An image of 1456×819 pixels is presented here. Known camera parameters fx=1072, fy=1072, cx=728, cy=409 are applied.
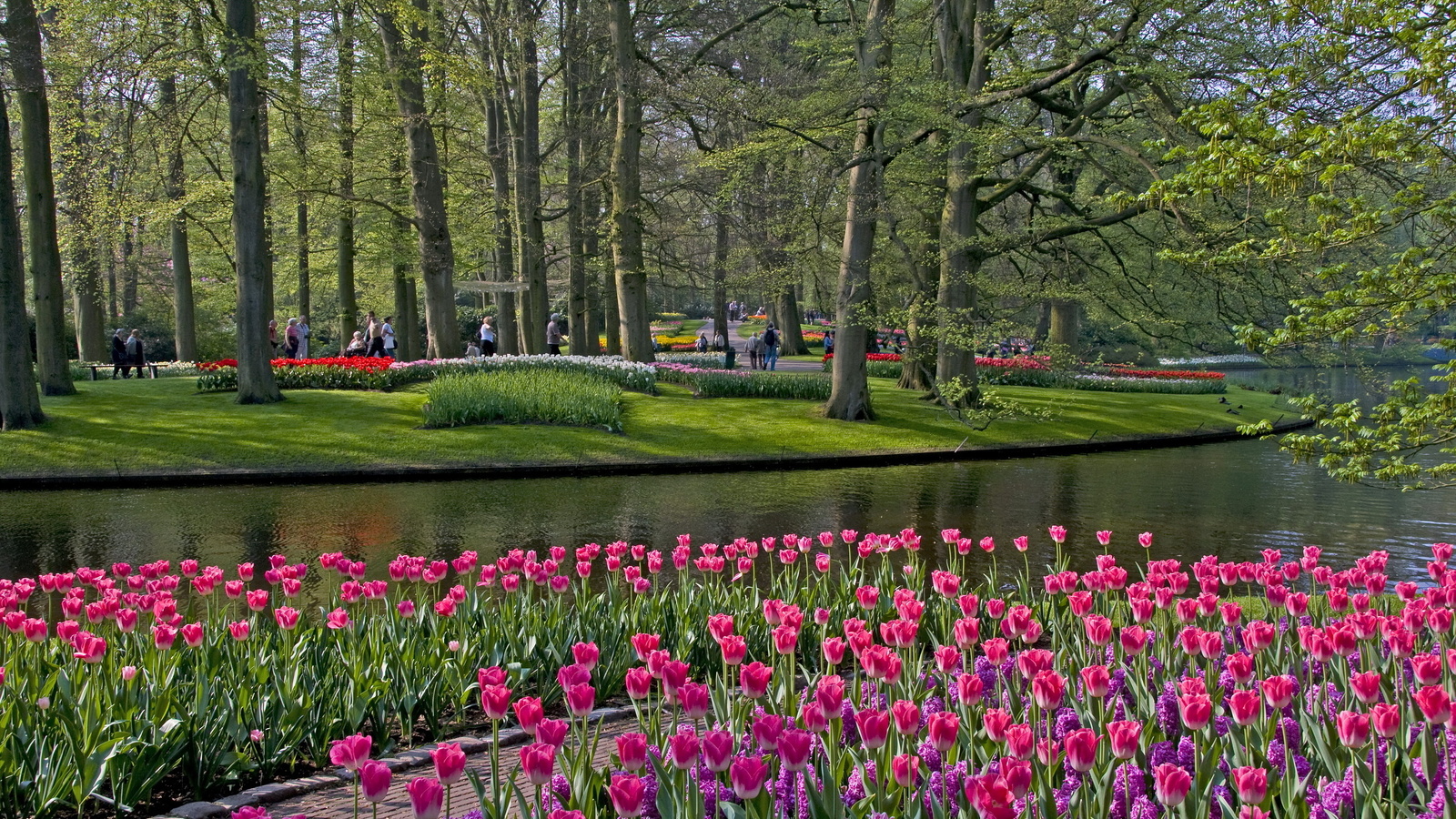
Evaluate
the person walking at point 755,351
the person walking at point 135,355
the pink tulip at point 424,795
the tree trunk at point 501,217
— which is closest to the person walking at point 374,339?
the tree trunk at point 501,217

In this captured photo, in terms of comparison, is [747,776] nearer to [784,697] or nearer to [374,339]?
[784,697]

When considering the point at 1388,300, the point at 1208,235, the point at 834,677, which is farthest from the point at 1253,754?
the point at 1208,235

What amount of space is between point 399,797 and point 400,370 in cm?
1923

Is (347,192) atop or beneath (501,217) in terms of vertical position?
atop

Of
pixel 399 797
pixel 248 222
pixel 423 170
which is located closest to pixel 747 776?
pixel 399 797

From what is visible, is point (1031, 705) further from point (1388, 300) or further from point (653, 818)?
point (1388, 300)

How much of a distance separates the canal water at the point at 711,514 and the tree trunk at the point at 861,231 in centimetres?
334

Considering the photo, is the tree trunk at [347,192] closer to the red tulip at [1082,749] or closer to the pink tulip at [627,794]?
the pink tulip at [627,794]

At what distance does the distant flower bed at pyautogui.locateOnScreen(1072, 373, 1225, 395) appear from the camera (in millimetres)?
32906

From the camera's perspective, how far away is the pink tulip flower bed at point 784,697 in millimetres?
2727

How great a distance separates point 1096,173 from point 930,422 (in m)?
15.1

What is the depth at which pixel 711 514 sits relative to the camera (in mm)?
12336

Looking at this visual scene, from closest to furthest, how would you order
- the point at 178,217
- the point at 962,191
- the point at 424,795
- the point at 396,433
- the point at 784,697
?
the point at 424,795
the point at 784,697
the point at 396,433
the point at 962,191
the point at 178,217

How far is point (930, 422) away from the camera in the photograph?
67.3 feet
